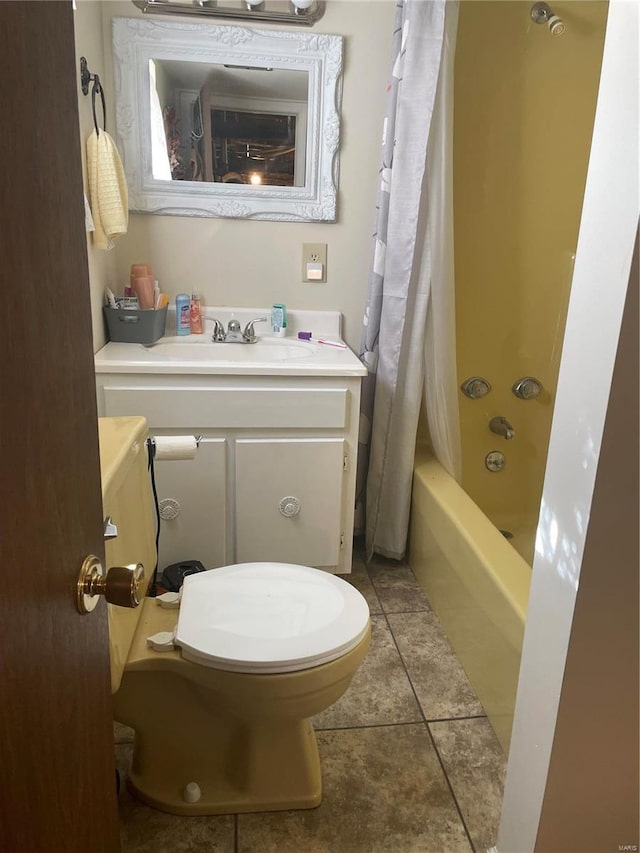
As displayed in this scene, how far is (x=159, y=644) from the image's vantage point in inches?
50.7

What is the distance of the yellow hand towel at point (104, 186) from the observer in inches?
76.1

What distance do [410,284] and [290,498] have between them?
79 centimetres

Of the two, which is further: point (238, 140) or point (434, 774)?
point (238, 140)

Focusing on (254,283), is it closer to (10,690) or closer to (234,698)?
(234,698)

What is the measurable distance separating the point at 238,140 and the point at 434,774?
202 centimetres

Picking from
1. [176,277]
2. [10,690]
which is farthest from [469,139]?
[10,690]

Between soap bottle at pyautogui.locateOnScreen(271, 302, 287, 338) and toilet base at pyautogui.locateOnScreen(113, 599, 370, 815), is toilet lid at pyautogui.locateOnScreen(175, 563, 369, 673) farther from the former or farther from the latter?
soap bottle at pyautogui.locateOnScreen(271, 302, 287, 338)

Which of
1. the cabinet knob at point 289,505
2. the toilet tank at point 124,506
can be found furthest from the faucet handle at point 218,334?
the toilet tank at point 124,506

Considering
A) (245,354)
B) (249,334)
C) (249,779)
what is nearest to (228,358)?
(245,354)

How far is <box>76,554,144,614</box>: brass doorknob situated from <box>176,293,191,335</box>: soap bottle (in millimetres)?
1700

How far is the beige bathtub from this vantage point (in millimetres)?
1587

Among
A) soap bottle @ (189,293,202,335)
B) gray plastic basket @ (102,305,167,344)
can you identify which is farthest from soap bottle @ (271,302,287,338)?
gray plastic basket @ (102,305,167,344)

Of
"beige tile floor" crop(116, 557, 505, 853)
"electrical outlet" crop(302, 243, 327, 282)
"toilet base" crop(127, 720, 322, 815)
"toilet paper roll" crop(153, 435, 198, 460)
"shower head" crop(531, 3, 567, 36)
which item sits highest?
"shower head" crop(531, 3, 567, 36)

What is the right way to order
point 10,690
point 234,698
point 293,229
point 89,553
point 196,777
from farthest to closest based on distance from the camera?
point 293,229
point 196,777
point 234,698
point 89,553
point 10,690
